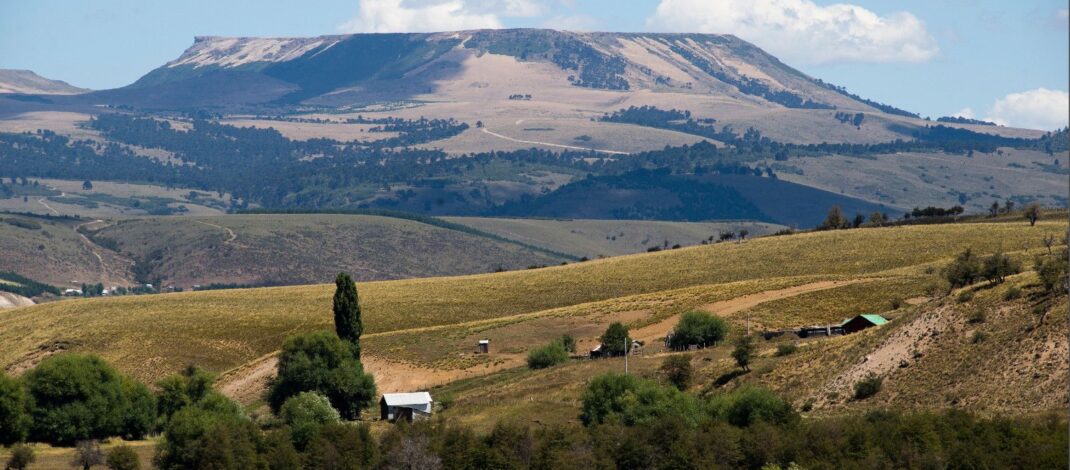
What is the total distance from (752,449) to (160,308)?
91.4 metres

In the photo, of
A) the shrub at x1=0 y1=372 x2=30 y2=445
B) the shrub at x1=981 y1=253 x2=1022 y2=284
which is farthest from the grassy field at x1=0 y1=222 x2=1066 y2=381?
the shrub at x1=981 y1=253 x2=1022 y2=284

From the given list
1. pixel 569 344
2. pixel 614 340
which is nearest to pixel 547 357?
pixel 614 340

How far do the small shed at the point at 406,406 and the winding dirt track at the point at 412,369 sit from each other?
315 inches

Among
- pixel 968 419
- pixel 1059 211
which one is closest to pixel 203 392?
pixel 968 419

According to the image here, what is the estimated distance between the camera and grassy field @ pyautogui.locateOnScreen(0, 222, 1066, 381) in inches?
5733

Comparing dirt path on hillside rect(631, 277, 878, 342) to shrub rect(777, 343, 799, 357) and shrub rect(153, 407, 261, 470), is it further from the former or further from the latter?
shrub rect(153, 407, 261, 470)

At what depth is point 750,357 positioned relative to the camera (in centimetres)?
10731

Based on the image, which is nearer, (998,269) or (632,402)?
(632,402)

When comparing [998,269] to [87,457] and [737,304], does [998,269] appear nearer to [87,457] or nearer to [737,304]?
[737,304]

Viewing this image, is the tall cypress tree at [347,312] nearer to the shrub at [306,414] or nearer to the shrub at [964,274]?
the shrub at [306,414]

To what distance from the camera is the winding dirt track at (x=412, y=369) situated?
4970 inches

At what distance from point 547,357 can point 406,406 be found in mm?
13383

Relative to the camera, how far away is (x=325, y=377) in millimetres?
119750

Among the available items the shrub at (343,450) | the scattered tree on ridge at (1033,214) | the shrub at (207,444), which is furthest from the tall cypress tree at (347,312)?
the scattered tree on ridge at (1033,214)
